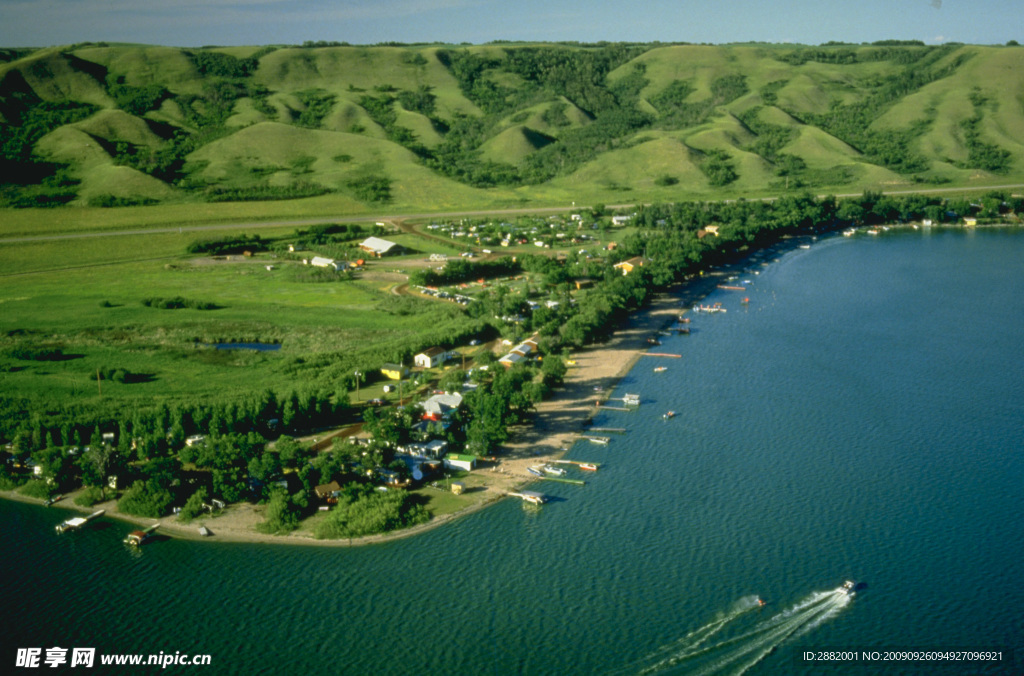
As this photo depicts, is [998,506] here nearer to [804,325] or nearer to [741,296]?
[804,325]

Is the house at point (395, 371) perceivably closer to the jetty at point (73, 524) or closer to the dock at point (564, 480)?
the dock at point (564, 480)

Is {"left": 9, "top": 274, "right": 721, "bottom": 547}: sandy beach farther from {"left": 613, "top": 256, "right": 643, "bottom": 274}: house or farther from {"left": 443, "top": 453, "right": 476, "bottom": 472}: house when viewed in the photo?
{"left": 613, "top": 256, "right": 643, "bottom": 274}: house

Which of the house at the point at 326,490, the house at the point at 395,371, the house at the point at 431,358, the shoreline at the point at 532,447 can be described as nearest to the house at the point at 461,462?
the shoreline at the point at 532,447

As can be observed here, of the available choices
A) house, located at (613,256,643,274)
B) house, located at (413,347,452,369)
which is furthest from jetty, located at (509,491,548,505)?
house, located at (613,256,643,274)

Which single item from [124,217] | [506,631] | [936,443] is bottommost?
[506,631]

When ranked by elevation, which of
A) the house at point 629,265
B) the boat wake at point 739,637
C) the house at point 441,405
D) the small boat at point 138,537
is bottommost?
the boat wake at point 739,637

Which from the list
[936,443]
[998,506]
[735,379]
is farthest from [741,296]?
[998,506]

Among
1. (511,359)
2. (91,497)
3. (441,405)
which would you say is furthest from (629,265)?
(91,497)
